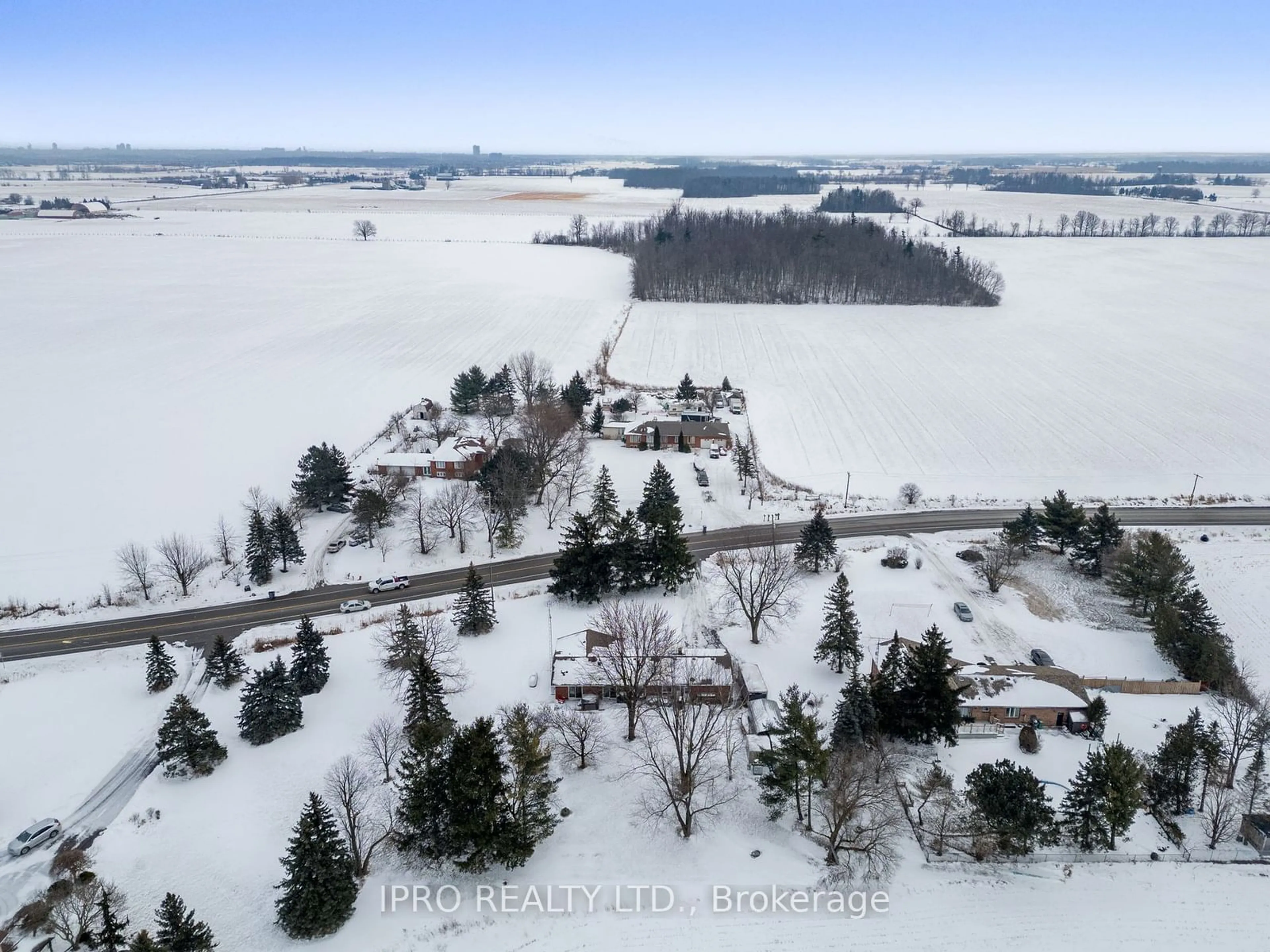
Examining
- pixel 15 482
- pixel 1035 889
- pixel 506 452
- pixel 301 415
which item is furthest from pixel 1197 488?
pixel 15 482

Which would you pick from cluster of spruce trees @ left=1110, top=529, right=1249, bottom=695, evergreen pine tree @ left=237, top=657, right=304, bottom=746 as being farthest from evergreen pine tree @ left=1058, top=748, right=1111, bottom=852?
evergreen pine tree @ left=237, top=657, right=304, bottom=746

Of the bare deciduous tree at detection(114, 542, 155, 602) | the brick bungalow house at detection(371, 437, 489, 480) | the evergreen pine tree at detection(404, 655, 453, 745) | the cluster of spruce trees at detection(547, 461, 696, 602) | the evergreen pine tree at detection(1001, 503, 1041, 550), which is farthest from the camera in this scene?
the brick bungalow house at detection(371, 437, 489, 480)

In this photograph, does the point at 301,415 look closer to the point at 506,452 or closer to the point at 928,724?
the point at 506,452

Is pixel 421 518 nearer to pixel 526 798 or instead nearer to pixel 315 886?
pixel 526 798

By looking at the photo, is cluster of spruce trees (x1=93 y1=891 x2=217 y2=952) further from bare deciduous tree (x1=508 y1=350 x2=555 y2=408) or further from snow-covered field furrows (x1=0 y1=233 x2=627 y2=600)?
bare deciduous tree (x1=508 y1=350 x2=555 y2=408)

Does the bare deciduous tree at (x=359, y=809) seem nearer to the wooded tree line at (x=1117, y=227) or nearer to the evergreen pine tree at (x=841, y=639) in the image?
the evergreen pine tree at (x=841, y=639)

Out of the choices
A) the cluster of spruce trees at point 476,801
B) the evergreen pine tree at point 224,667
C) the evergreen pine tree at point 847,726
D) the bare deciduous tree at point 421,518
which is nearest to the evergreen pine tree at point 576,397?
the bare deciduous tree at point 421,518
